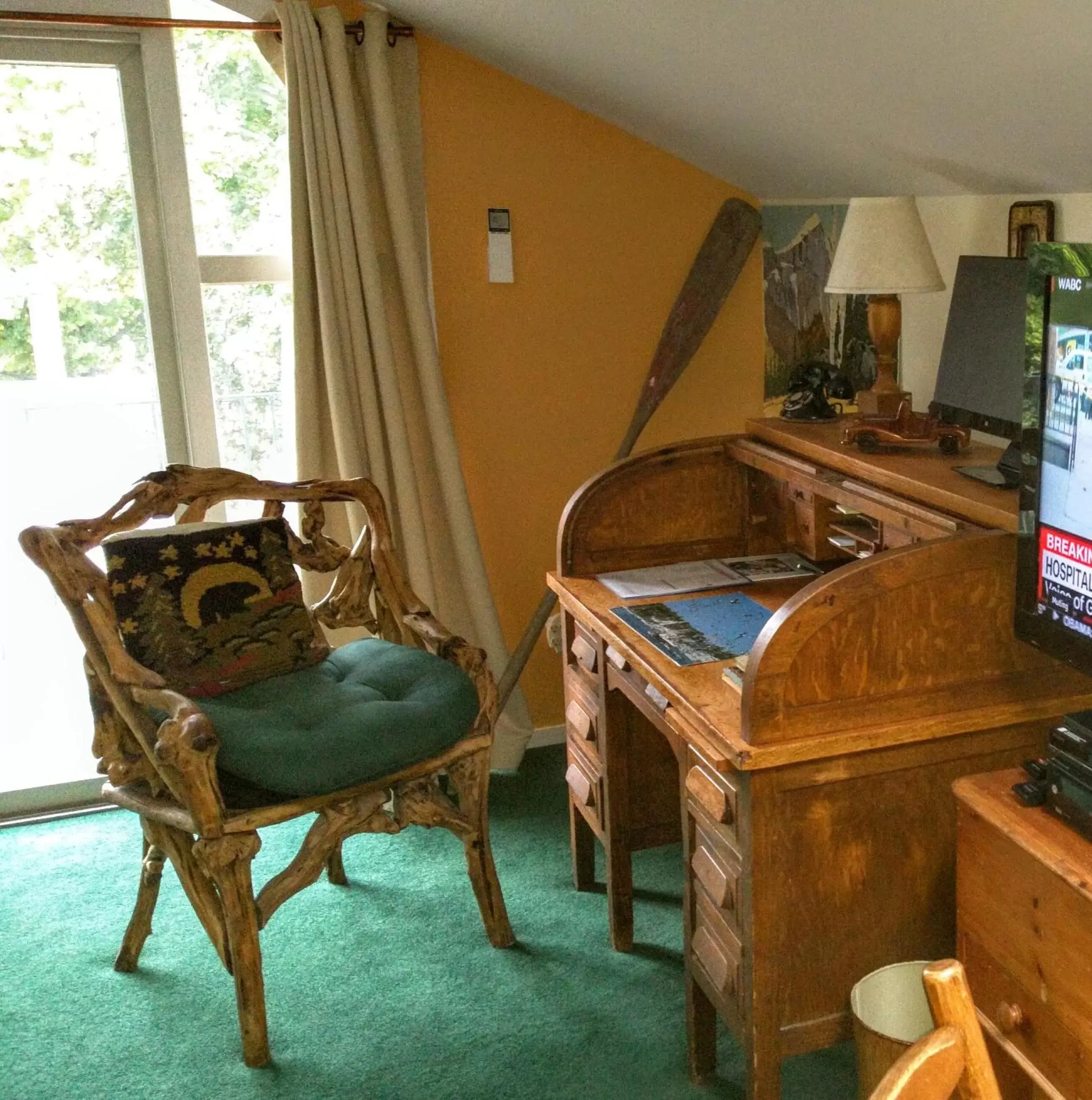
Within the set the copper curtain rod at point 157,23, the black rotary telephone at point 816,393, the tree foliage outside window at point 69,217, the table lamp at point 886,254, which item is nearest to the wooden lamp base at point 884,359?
the table lamp at point 886,254

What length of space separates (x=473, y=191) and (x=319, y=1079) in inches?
84.0

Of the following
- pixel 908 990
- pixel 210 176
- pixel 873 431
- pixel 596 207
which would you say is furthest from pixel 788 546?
pixel 210 176

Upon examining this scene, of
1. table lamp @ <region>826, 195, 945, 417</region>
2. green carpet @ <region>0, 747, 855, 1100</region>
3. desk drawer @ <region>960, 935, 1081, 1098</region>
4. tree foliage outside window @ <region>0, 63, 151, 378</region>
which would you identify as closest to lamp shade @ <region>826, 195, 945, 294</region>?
table lamp @ <region>826, 195, 945, 417</region>

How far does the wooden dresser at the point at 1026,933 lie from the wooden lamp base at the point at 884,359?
2.92 feet

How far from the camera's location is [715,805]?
1.89 m

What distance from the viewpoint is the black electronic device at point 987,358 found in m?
2.01

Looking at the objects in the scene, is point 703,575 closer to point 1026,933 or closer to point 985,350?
point 985,350

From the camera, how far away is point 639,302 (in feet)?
11.1

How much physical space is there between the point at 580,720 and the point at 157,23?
192 cm

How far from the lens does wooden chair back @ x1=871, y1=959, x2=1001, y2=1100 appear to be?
2.68 feet

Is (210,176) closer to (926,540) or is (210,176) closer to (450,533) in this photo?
(450,533)

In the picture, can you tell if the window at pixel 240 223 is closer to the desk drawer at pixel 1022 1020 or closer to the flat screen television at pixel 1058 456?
the flat screen television at pixel 1058 456

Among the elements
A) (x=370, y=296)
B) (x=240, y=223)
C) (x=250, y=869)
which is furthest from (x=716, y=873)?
(x=240, y=223)

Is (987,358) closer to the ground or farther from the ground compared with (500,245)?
closer to the ground
